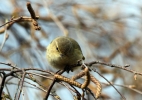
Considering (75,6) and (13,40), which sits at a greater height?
(75,6)

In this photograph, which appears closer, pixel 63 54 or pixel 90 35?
pixel 63 54

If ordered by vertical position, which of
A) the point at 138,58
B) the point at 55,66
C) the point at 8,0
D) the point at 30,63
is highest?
the point at 8,0

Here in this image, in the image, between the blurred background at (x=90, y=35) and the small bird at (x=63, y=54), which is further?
the blurred background at (x=90, y=35)

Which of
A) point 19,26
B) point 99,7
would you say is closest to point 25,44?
point 19,26

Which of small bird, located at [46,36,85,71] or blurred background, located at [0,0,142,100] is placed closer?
small bird, located at [46,36,85,71]

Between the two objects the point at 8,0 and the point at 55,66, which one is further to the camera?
the point at 8,0

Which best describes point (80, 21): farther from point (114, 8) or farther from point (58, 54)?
point (58, 54)

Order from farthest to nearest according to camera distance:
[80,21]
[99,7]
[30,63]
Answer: [99,7] → [80,21] → [30,63]

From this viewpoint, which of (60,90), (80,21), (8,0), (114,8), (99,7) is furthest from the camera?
(114,8)
